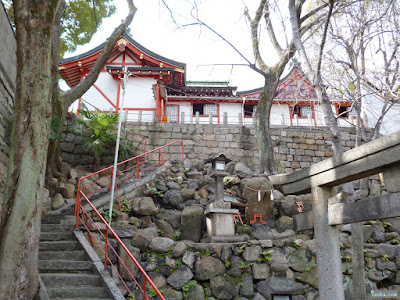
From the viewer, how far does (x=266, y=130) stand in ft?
38.1

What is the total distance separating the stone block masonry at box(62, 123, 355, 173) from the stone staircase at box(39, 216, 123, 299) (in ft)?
25.6

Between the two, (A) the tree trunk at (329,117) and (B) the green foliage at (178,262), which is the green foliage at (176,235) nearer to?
(B) the green foliage at (178,262)

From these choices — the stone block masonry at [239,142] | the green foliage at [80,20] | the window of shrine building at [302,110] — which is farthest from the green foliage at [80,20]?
the window of shrine building at [302,110]

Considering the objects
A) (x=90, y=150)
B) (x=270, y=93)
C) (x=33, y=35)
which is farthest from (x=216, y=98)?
(x=33, y=35)

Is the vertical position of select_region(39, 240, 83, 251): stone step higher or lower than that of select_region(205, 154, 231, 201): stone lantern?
lower

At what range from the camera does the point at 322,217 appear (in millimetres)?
5039

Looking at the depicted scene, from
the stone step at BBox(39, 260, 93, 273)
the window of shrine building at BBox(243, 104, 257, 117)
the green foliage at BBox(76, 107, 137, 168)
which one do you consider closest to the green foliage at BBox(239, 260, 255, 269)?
the stone step at BBox(39, 260, 93, 273)

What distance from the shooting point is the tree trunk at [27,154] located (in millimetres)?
3893

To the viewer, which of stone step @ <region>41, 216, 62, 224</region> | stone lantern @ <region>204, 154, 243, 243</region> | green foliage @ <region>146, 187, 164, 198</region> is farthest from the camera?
green foliage @ <region>146, 187, 164, 198</region>

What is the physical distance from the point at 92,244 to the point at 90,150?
6106mm

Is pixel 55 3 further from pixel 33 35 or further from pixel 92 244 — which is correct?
pixel 92 244

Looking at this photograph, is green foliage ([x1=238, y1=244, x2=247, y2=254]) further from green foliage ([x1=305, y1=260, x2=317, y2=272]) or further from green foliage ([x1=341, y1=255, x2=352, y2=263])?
green foliage ([x1=341, y1=255, x2=352, y2=263])

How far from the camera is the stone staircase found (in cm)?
497

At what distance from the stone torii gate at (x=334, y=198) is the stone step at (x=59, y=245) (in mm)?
4191
